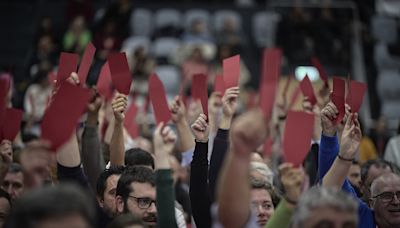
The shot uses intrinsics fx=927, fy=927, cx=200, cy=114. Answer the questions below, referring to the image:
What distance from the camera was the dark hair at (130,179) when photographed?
445cm

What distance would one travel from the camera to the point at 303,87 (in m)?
5.58

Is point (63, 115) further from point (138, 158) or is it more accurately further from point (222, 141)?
point (138, 158)

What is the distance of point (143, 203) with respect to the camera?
4.39m

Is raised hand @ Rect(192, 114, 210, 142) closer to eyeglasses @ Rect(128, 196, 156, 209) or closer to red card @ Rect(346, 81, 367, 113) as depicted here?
eyeglasses @ Rect(128, 196, 156, 209)

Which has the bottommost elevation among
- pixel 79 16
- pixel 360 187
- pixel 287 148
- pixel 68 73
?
pixel 360 187

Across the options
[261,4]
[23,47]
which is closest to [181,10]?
[261,4]

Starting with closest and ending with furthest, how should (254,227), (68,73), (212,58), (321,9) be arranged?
(254,227), (68,73), (212,58), (321,9)

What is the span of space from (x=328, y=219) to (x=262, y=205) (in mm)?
1396

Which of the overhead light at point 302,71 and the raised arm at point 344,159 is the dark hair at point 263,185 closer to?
the raised arm at point 344,159

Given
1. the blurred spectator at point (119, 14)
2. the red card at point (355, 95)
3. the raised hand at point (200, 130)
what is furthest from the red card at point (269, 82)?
the blurred spectator at point (119, 14)

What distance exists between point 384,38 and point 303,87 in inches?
380

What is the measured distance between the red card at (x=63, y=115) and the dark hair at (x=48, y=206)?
2.01 ft

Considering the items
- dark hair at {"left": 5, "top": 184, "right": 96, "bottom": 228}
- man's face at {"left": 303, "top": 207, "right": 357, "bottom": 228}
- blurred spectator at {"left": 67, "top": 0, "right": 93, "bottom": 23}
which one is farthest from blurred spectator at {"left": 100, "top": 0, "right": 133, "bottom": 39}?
dark hair at {"left": 5, "top": 184, "right": 96, "bottom": 228}

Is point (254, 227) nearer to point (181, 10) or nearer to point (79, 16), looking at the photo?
point (79, 16)
